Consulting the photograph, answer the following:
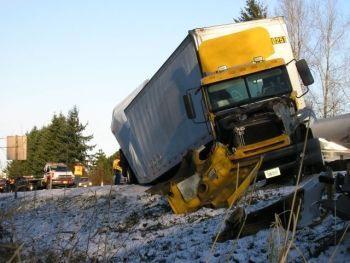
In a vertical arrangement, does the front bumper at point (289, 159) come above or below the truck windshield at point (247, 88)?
below

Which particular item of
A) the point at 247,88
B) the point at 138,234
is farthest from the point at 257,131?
the point at 138,234

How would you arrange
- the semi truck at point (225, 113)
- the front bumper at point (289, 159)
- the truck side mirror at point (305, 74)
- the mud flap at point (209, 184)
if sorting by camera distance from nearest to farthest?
the mud flap at point (209, 184)
the semi truck at point (225, 113)
the front bumper at point (289, 159)
the truck side mirror at point (305, 74)

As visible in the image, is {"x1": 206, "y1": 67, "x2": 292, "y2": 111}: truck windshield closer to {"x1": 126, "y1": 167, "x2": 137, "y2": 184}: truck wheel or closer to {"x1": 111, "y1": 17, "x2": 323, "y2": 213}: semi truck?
{"x1": 111, "y1": 17, "x2": 323, "y2": 213}: semi truck

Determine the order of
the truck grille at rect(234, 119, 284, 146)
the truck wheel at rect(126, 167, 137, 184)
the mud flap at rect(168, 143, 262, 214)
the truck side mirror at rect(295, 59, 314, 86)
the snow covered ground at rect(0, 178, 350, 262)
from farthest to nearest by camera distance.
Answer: the truck wheel at rect(126, 167, 137, 184) < the truck side mirror at rect(295, 59, 314, 86) < the truck grille at rect(234, 119, 284, 146) < the mud flap at rect(168, 143, 262, 214) < the snow covered ground at rect(0, 178, 350, 262)

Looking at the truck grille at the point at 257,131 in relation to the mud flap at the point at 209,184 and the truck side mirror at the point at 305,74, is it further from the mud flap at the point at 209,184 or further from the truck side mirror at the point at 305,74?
the truck side mirror at the point at 305,74

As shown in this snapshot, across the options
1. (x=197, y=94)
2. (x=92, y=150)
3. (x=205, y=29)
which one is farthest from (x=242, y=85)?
(x=92, y=150)

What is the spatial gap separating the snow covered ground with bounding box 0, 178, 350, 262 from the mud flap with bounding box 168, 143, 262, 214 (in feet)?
0.79

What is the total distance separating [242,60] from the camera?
13086 millimetres

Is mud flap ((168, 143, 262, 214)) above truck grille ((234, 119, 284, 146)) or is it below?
Result: below

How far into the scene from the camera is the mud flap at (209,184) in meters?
9.91

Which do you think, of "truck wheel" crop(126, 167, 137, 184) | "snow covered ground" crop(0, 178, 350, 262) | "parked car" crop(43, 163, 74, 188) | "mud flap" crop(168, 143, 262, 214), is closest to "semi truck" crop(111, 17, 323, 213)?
"mud flap" crop(168, 143, 262, 214)

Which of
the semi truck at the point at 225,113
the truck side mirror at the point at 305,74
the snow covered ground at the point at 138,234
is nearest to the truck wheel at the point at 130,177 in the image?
the semi truck at the point at 225,113

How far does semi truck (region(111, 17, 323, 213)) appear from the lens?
10.2 meters

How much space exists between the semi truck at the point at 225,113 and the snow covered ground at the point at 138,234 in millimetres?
624
